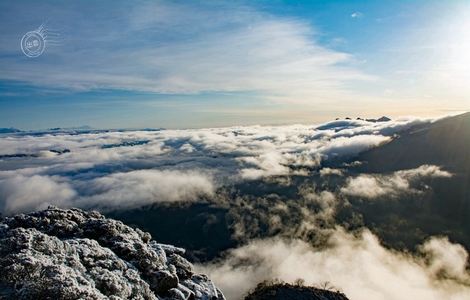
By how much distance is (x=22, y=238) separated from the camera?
1813 inches

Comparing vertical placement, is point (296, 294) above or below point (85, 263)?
below

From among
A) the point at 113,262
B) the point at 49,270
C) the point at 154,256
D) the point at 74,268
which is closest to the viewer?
the point at 49,270

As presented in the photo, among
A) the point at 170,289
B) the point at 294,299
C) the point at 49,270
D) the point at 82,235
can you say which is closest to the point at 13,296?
the point at 49,270

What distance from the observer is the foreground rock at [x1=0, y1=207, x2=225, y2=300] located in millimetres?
37188

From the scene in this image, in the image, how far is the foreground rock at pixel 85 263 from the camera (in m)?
37.2

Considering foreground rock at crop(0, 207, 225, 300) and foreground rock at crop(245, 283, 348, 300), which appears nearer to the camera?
foreground rock at crop(0, 207, 225, 300)

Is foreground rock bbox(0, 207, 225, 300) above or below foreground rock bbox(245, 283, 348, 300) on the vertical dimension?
above

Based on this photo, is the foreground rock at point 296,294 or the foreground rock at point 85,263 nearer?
the foreground rock at point 85,263

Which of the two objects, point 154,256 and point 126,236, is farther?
point 126,236

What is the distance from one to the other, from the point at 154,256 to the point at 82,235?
42.5ft

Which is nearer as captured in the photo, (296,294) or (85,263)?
(85,263)

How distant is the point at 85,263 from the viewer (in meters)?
48.8

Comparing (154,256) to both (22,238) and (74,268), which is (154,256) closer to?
(74,268)

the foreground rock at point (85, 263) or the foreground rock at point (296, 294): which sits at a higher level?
the foreground rock at point (85, 263)
